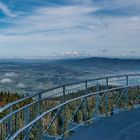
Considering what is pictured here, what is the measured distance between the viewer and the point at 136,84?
54.4 ft

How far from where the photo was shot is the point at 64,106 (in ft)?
36.1

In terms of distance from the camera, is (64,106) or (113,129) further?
(113,129)

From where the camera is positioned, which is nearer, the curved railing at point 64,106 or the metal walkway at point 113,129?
the curved railing at point 64,106

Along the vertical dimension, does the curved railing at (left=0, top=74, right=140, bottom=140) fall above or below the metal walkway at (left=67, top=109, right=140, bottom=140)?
above

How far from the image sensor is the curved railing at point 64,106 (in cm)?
820

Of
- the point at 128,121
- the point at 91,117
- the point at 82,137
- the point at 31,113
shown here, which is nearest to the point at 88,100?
the point at 91,117

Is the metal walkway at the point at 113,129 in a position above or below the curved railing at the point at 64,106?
below

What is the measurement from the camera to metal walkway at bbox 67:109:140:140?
11211 millimetres

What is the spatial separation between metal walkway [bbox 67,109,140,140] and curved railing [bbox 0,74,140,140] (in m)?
0.34

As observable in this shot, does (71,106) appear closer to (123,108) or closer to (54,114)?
(54,114)

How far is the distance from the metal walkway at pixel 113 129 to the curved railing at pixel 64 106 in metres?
0.34

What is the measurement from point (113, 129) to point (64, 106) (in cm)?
196

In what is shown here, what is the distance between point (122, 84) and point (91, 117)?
3342 millimetres

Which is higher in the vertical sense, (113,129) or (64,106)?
(64,106)
